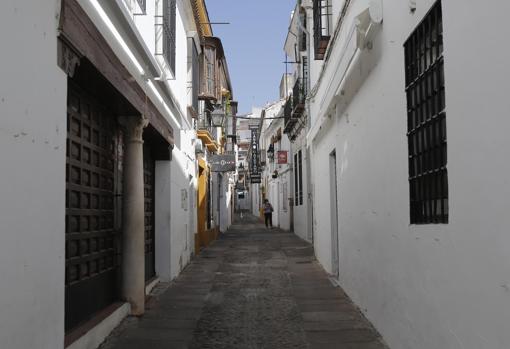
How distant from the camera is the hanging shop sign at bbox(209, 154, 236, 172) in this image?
61.1 ft

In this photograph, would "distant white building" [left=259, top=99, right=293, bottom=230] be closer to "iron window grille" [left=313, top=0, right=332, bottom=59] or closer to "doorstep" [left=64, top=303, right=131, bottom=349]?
"iron window grille" [left=313, top=0, right=332, bottom=59]

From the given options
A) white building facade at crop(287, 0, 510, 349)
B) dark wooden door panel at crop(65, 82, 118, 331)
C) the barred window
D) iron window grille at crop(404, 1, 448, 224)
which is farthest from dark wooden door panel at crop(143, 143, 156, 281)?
iron window grille at crop(404, 1, 448, 224)

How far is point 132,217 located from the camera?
285 inches

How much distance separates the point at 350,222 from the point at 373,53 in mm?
2658

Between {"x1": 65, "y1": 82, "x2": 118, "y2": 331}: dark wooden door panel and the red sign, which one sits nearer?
{"x1": 65, "y1": 82, "x2": 118, "y2": 331}: dark wooden door panel

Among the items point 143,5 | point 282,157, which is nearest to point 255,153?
point 282,157

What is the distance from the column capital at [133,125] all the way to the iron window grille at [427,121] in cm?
367

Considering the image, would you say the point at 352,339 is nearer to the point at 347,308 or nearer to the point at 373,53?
the point at 347,308

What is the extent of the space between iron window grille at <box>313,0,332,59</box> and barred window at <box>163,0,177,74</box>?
260cm

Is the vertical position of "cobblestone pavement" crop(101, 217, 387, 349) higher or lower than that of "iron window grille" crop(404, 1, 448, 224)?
lower
